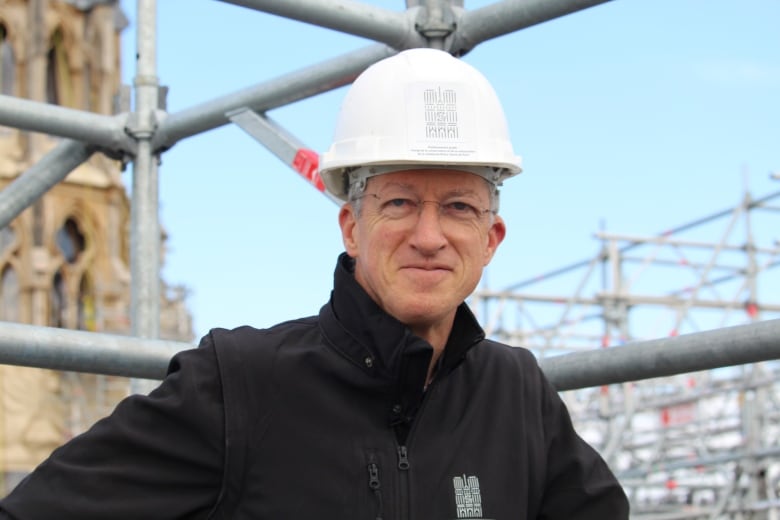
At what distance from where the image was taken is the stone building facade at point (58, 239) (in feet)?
74.1

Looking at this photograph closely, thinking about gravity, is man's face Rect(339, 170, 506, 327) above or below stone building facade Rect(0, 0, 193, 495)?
below

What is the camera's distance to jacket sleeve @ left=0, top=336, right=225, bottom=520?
2.26 metres

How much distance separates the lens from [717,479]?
17.3 meters

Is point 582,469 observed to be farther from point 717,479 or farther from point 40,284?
point 40,284

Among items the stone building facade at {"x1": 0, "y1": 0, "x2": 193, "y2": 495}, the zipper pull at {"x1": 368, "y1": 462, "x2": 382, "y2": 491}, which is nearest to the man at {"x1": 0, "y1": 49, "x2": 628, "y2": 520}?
the zipper pull at {"x1": 368, "y1": 462, "x2": 382, "y2": 491}

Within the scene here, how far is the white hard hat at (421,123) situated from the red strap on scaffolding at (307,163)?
157 centimetres

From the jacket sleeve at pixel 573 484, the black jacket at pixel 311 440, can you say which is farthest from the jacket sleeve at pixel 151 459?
the jacket sleeve at pixel 573 484

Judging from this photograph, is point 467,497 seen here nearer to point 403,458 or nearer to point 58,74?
point 403,458

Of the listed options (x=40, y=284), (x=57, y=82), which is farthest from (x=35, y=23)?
(x=40, y=284)

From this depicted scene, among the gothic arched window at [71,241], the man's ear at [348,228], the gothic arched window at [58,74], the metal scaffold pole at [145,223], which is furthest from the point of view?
the gothic arched window at [58,74]

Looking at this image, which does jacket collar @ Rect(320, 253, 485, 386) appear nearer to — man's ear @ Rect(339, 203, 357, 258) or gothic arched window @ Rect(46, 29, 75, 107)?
man's ear @ Rect(339, 203, 357, 258)

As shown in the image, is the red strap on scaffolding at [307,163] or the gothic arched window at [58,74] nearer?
the red strap on scaffolding at [307,163]

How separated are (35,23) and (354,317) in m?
22.7

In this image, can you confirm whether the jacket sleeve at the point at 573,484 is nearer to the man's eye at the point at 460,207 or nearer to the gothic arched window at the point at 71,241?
the man's eye at the point at 460,207
